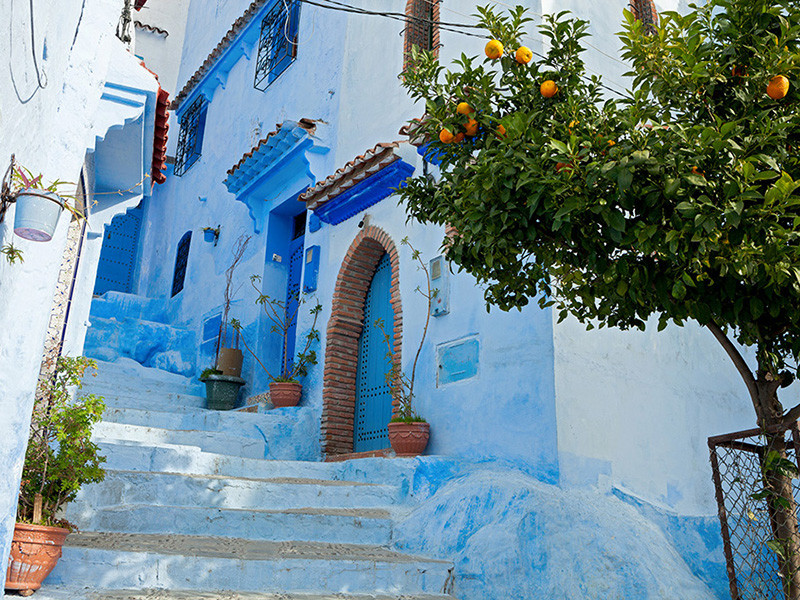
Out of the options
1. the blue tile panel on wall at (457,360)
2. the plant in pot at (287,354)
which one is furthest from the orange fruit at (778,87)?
the plant in pot at (287,354)

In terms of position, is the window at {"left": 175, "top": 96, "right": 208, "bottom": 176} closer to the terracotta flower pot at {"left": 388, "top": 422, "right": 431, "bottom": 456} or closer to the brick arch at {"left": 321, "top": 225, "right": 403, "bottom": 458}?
the brick arch at {"left": 321, "top": 225, "right": 403, "bottom": 458}

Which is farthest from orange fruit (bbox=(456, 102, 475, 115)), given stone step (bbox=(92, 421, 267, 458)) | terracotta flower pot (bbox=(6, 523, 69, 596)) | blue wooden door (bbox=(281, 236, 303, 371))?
blue wooden door (bbox=(281, 236, 303, 371))

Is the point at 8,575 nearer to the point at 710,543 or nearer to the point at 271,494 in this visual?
the point at 271,494

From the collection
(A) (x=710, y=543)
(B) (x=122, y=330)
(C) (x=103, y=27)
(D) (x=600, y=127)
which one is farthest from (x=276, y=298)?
(D) (x=600, y=127)

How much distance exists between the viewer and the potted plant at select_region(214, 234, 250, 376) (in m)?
11.5

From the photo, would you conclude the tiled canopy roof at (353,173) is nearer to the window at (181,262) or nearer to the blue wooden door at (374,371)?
the blue wooden door at (374,371)

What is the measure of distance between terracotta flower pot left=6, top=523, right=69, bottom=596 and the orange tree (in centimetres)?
293

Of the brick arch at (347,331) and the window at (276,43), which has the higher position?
the window at (276,43)

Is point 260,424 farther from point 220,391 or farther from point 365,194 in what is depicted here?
point 365,194

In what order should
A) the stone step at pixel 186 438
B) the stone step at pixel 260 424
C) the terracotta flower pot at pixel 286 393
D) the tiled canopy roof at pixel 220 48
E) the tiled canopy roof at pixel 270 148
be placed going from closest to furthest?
the stone step at pixel 186 438
the stone step at pixel 260 424
the terracotta flower pot at pixel 286 393
the tiled canopy roof at pixel 270 148
the tiled canopy roof at pixel 220 48

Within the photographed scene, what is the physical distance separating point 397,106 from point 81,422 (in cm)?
651

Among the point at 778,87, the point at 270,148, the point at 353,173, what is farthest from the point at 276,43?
the point at 778,87

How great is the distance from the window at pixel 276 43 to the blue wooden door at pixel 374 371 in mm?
6020

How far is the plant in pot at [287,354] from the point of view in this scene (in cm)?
979
